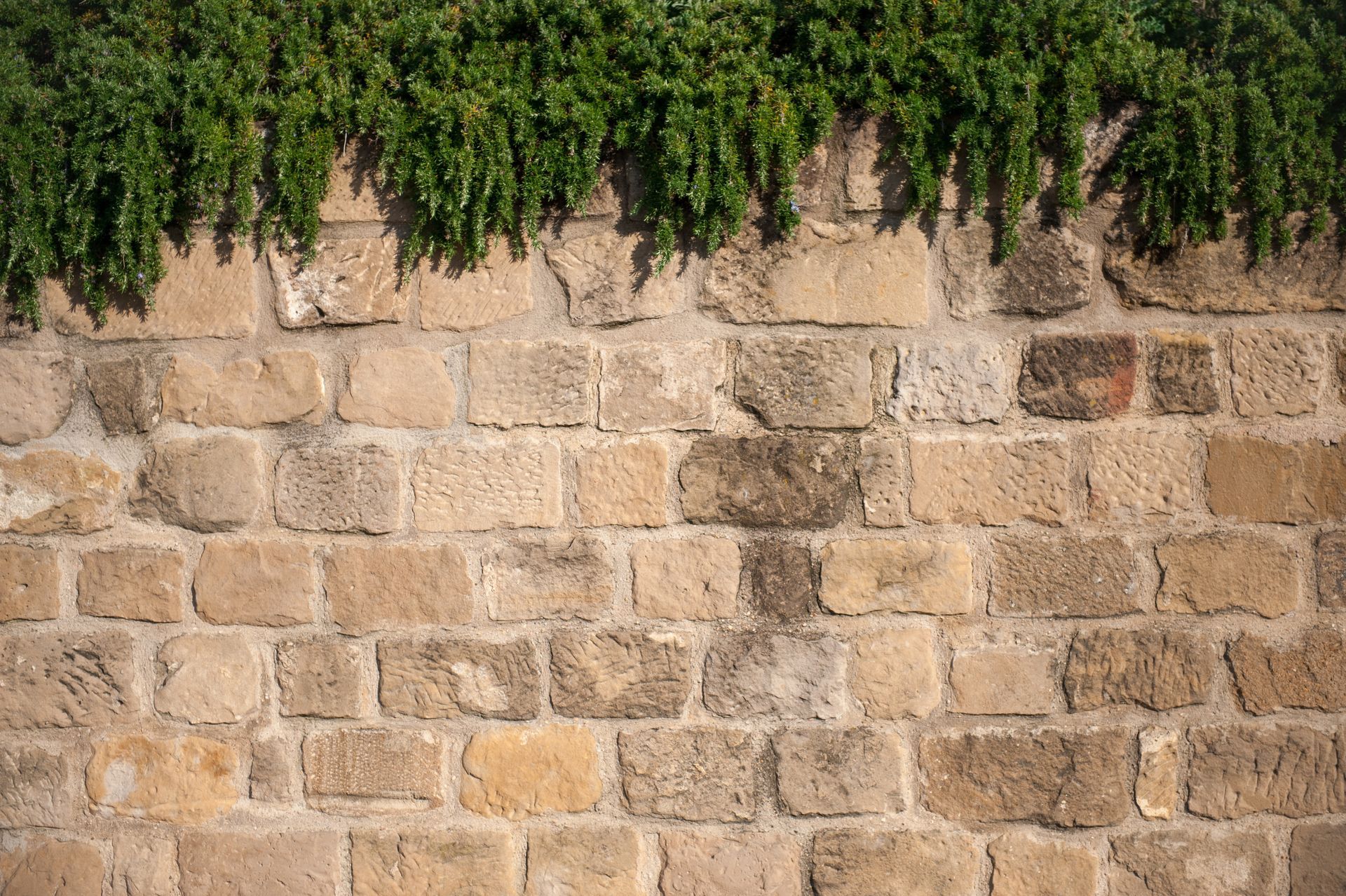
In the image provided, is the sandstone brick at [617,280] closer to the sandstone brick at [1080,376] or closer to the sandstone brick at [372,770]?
the sandstone brick at [1080,376]

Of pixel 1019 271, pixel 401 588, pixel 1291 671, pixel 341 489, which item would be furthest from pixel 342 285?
pixel 1291 671

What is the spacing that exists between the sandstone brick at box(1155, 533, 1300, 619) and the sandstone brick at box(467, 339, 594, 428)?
1349mm

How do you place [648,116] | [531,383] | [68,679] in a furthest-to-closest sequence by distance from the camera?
[68,679], [531,383], [648,116]

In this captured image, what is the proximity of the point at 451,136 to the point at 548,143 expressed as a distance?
215 millimetres

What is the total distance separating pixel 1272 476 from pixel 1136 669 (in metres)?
0.53

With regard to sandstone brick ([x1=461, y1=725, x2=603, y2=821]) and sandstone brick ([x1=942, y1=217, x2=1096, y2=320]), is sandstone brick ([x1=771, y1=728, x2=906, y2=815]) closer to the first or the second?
sandstone brick ([x1=461, y1=725, x2=603, y2=821])

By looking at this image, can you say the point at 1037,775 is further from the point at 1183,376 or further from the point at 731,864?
the point at 1183,376

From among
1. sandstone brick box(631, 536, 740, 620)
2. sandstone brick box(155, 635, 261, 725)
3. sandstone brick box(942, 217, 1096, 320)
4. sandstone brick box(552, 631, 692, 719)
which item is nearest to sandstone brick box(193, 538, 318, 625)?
sandstone brick box(155, 635, 261, 725)

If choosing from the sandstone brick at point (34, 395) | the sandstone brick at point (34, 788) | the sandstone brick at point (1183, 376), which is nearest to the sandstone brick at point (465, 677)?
the sandstone brick at point (34, 788)

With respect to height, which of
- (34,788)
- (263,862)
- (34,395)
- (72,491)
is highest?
(34,395)

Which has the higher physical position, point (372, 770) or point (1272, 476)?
point (1272, 476)

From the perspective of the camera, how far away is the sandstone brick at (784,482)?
2107 mm

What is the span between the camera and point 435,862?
2162mm

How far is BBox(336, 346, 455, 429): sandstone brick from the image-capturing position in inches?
84.8
